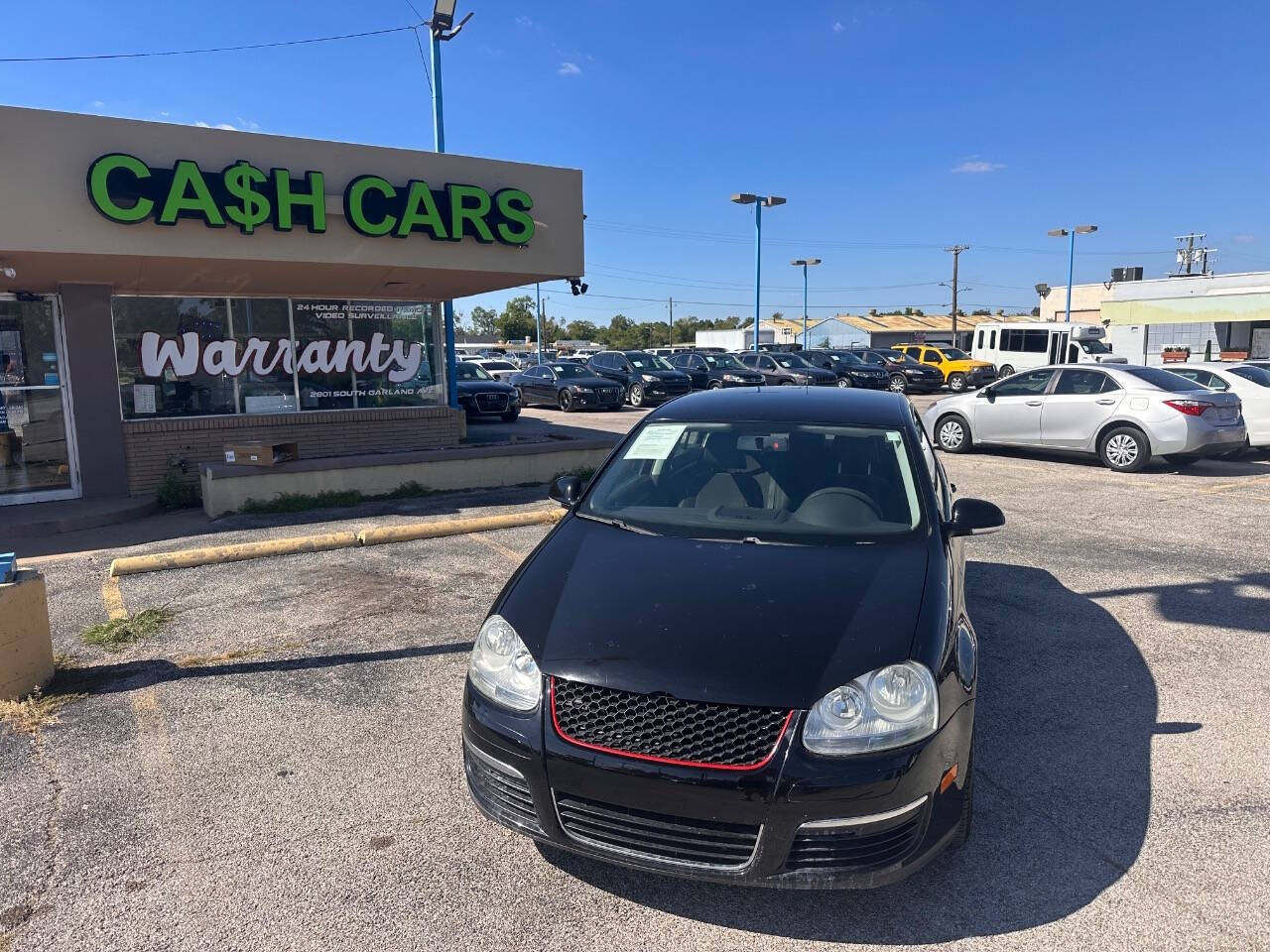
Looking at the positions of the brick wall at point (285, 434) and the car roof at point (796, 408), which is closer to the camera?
the car roof at point (796, 408)

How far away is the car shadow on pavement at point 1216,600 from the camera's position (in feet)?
19.1

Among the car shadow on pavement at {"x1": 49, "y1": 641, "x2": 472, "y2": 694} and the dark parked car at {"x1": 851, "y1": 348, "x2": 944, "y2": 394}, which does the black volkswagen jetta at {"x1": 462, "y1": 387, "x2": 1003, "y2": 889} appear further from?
the dark parked car at {"x1": 851, "y1": 348, "x2": 944, "y2": 394}

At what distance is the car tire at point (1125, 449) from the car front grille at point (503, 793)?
39.7ft

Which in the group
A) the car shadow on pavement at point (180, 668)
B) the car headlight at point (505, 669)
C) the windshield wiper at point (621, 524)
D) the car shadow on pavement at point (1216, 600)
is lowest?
the car shadow on pavement at point (1216, 600)

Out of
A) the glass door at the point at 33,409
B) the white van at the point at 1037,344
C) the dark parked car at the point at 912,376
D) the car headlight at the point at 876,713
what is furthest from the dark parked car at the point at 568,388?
the car headlight at the point at 876,713

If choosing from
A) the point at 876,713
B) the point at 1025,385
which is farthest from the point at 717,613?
the point at 1025,385

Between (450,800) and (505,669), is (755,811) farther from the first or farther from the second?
(450,800)

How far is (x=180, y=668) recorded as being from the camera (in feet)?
16.5

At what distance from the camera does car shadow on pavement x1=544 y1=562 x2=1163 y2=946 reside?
2848 mm

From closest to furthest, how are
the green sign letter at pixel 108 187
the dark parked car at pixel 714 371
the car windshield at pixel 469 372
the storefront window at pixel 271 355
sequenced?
the green sign letter at pixel 108 187 < the storefront window at pixel 271 355 < the car windshield at pixel 469 372 < the dark parked car at pixel 714 371

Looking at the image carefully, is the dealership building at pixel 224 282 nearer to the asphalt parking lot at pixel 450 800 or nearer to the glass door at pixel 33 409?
the glass door at pixel 33 409

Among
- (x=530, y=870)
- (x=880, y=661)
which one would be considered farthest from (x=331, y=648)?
(x=880, y=661)

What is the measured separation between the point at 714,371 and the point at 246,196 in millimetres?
20642

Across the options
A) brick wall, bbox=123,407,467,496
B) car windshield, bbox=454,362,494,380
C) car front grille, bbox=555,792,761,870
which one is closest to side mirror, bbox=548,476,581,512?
car front grille, bbox=555,792,761,870
